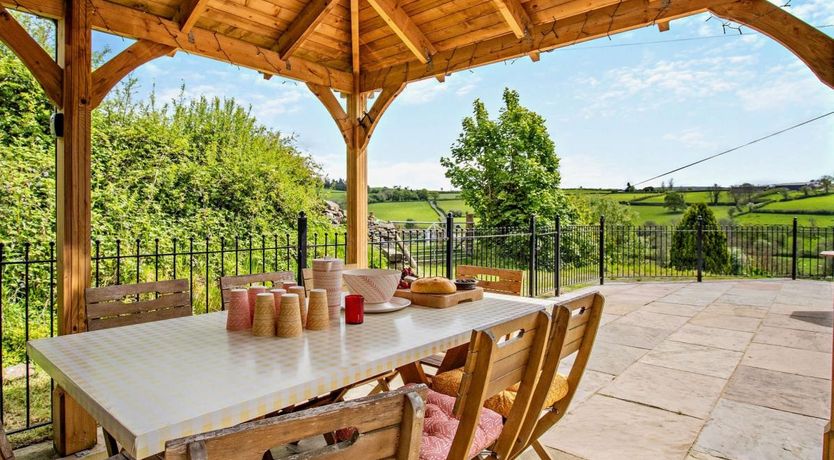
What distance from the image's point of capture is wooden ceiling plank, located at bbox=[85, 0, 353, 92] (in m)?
2.91

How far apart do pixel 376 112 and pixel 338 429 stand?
4.03 metres

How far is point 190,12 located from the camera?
3143mm

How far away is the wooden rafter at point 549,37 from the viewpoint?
10.2 feet

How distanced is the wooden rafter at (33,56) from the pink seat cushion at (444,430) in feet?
8.60

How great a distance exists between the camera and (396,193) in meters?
14.7

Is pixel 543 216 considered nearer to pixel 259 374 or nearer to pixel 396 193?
pixel 396 193

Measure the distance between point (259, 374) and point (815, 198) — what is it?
1706 centimetres

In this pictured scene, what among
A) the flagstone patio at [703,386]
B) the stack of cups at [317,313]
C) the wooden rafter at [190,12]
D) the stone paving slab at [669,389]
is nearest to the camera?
the stack of cups at [317,313]

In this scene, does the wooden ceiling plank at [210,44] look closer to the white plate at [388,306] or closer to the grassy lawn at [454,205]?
the white plate at [388,306]

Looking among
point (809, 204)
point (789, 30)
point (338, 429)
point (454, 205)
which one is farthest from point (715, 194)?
point (338, 429)

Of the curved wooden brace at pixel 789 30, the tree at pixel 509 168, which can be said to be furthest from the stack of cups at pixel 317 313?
the tree at pixel 509 168

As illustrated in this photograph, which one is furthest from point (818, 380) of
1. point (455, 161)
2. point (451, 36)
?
point (455, 161)

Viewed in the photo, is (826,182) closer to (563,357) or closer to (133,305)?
(563,357)

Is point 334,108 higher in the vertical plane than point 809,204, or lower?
higher
